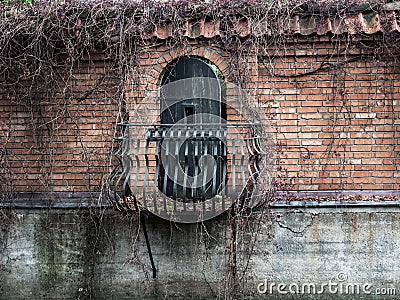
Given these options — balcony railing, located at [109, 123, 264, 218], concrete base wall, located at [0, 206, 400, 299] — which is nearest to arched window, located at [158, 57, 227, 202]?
balcony railing, located at [109, 123, 264, 218]

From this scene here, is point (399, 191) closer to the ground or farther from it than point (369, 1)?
closer to the ground

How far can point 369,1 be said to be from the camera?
561 centimetres

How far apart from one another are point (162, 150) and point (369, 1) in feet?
9.38

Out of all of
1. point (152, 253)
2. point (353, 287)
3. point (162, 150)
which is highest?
point (162, 150)

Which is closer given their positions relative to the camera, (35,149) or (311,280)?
(311,280)

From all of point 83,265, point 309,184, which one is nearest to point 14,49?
point 83,265

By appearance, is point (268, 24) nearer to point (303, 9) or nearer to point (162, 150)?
point (303, 9)

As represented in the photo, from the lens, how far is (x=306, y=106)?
580 cm

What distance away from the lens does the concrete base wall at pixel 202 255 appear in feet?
18.3

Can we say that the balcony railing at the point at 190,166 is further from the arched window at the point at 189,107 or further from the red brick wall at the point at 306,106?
the red brick wall at the point at 306,106
